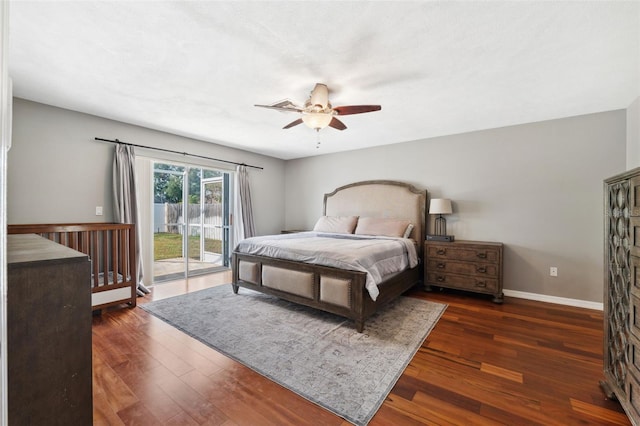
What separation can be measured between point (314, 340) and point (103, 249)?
111 inches

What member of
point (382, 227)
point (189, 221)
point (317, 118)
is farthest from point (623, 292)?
point (189, 221)

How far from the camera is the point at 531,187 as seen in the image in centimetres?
368

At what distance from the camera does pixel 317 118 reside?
106 inches

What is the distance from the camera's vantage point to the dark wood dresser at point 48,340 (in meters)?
0.74

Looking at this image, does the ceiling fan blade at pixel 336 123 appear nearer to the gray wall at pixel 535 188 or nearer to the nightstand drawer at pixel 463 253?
the gray wall at pixel 535 188

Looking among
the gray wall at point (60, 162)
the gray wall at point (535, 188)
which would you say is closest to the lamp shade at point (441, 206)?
the gray wall at point (535, 188)

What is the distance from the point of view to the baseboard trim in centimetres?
332

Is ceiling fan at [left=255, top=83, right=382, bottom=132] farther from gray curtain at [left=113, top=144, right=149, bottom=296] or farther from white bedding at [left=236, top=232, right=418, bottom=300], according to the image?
gray curtain at [left=113, top=144, right=149, bottom=296]

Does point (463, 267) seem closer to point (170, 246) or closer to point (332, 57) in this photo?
point (332, 57)

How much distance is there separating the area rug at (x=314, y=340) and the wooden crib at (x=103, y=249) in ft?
1.11

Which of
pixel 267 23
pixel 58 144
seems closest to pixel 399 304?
pixel 267 23

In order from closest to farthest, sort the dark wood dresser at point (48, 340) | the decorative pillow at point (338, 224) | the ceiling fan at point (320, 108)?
the dark wood dresser at point (48, 340) → the ceiling fan at point (320, 108) → the decorative pillow at point (338, 224)

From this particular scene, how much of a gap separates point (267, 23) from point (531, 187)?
383cm

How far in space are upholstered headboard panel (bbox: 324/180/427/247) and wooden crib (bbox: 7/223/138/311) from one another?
135 inches
